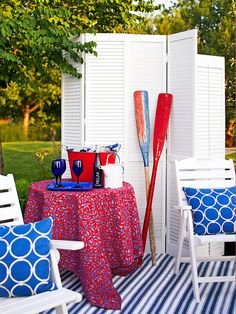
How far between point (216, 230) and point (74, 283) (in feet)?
4.16

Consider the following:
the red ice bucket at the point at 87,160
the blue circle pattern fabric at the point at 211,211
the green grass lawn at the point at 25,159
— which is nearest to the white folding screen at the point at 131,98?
the red ice bucket at the point at 87,160

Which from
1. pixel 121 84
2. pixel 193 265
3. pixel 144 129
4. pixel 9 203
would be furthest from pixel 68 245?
pixel 121 84

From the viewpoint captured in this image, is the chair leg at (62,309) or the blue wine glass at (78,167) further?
the blue wine glass at (78,167)

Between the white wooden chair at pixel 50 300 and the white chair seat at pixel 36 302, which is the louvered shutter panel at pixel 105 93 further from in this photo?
the white chair seat at pixel 36 302

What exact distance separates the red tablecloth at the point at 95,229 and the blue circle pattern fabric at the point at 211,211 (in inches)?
20.0

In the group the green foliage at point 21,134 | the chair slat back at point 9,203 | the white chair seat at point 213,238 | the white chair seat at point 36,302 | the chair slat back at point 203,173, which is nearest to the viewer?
the white chair seat at point 36,302

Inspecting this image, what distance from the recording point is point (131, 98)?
572 cm

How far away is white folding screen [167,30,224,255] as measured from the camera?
551cm

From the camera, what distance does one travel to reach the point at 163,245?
5.88m

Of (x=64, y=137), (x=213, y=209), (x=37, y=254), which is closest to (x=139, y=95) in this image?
(x=64, y=137)

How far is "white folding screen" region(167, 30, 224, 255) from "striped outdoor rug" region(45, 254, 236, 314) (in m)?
0.45

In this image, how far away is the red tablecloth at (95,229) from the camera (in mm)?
4387

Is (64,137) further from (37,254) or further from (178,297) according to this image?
(37,254)

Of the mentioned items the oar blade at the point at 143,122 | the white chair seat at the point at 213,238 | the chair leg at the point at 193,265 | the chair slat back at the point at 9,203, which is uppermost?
the oar blade at the point at 143,122
